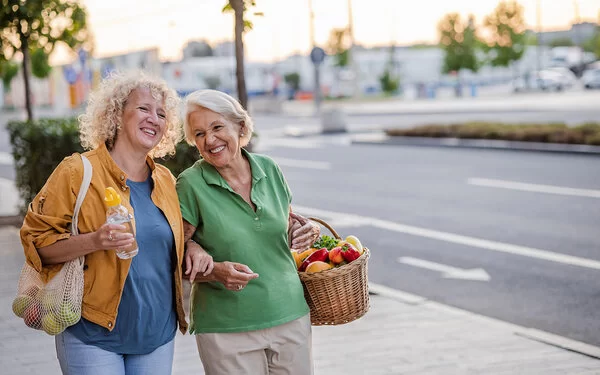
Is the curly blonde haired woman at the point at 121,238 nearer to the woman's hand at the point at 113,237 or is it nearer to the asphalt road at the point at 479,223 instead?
the woman's hand at the point at 113,237

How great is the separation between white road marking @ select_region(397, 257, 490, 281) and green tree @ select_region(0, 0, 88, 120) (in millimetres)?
6466

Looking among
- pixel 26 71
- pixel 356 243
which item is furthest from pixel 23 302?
pixel 26 71

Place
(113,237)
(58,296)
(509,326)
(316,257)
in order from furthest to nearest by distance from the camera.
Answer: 1. (509,326)
2. (316,257)
3. (58,296)
4. (113,237)

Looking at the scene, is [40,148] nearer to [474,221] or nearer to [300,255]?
[474,221]

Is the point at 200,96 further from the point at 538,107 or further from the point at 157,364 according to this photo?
the point at 538,107

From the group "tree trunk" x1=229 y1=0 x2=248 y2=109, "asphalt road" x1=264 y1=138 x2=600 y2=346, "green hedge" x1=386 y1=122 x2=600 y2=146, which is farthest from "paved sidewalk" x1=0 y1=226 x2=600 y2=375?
"green hedge" x1=386 y1=122 x2=600 y2=146

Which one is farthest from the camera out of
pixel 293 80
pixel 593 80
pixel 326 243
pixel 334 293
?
pixel 293 80

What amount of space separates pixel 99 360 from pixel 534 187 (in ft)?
43.8

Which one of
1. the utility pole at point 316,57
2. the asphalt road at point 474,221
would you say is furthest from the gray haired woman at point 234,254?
the utility pole at point 316,57

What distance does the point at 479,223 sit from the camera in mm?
12641

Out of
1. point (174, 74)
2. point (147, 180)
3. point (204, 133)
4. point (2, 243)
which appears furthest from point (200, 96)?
point (174, 74)

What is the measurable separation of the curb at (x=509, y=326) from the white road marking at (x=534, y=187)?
7017 millimetres

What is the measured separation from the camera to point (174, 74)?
240 ft

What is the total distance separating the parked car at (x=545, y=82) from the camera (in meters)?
61.1
